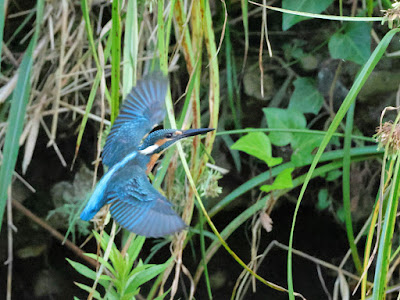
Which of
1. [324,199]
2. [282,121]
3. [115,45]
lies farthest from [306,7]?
[115,45]

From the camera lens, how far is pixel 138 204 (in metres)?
0.81

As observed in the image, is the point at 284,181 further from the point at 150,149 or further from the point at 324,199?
Answer: the point at 150,149

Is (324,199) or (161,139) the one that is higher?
(161,139)

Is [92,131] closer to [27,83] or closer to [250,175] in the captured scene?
[250,175]

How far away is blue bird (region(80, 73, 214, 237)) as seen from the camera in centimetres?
79

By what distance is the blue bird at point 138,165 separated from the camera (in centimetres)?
79

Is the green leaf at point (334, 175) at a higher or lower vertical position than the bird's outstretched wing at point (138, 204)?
lower

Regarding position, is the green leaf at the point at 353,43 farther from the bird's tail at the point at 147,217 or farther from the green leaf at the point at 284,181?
the bird's tail at the point at 147,217

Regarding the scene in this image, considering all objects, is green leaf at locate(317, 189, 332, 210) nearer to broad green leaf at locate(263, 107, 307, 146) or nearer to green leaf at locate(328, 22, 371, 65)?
broad green leaf at locate(263, 107, 307, 146)

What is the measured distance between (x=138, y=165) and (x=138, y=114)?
0.11 m

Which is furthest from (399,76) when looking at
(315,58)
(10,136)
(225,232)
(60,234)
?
(10,136)

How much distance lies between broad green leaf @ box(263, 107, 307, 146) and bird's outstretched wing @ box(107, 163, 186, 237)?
2.23 feet

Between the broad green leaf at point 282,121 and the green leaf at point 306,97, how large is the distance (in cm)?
9

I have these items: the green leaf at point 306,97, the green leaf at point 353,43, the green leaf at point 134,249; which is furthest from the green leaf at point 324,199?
the green leaf at point 134,249
